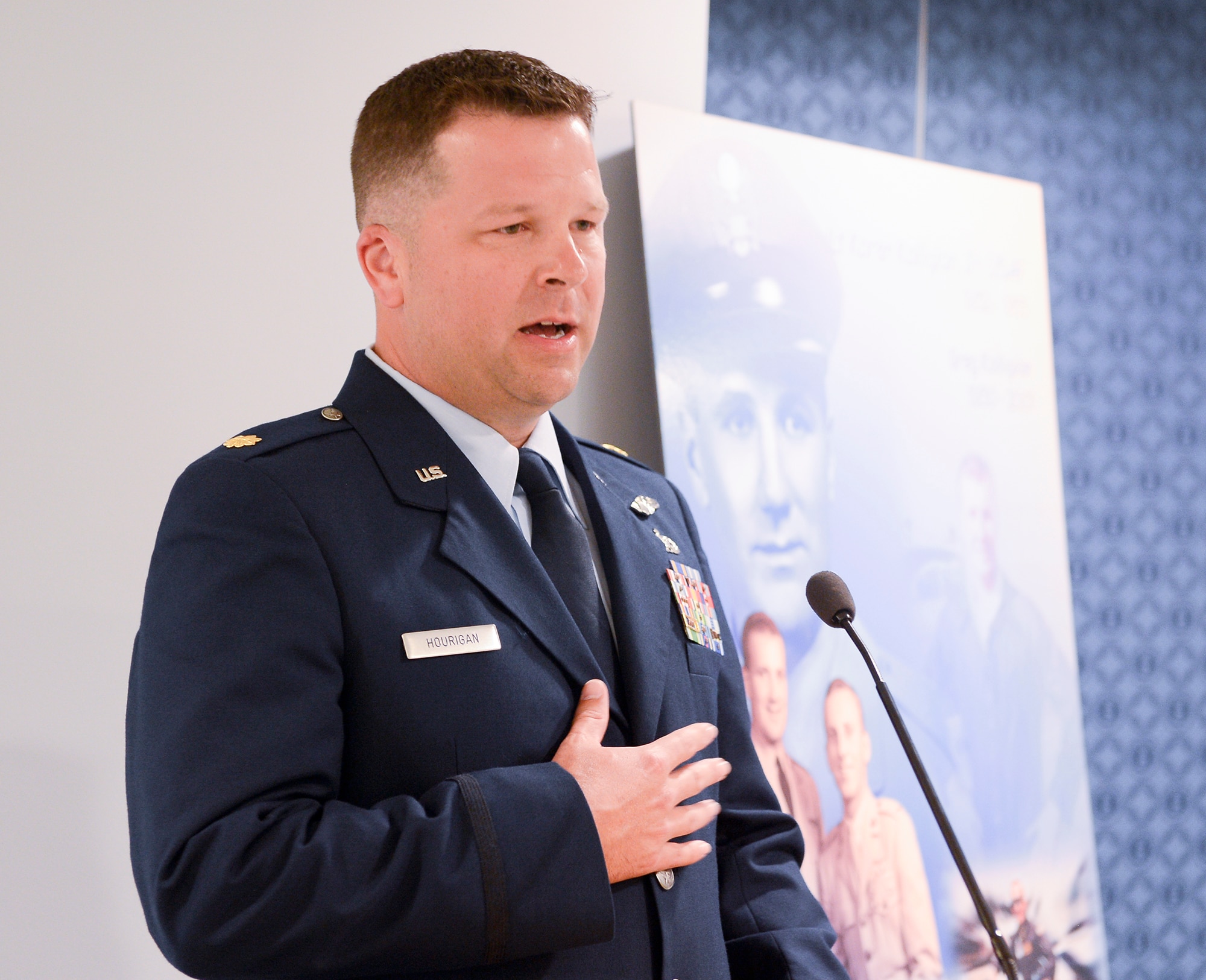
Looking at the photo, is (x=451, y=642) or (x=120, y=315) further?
(x=120, y=315)

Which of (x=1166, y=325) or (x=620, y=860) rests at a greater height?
(x=1166, y=325)

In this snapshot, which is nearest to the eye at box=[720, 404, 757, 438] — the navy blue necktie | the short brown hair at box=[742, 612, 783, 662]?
the short brown hair at box=[742, 612, 783, 662]

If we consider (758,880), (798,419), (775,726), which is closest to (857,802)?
(775,726)

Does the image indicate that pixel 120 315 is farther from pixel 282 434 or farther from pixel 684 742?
pixel 684 742

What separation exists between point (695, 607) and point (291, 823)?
0.59 meters

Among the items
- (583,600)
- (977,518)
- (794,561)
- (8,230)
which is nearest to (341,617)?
(583,600)

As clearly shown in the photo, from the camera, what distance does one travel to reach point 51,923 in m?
1.65

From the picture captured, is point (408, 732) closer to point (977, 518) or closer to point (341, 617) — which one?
point (341, 617)

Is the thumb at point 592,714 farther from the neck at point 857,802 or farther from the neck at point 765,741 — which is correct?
the neck at point 857,802

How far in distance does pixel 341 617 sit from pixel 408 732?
13cm

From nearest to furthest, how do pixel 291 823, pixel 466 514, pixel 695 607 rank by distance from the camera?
pixel 291 823
pixel 466 514
pixel 695 607

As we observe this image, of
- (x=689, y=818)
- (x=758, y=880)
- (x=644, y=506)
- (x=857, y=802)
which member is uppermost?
(x=644, y=506)

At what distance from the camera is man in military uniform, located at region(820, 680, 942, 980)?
2219 mm

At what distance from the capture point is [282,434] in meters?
1.23
